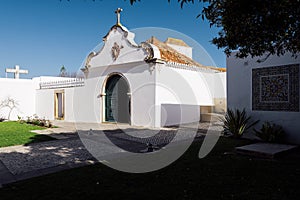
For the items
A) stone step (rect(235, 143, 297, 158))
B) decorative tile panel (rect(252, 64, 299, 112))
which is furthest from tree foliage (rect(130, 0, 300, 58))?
decorative tile panel (rect(252, 64, 299, 112))

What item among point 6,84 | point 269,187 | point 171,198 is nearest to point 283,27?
point 269,187

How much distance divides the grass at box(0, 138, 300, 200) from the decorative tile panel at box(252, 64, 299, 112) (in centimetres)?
278

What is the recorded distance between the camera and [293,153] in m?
6.12

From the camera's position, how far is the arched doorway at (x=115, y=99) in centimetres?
1459

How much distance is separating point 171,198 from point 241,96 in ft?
20.5

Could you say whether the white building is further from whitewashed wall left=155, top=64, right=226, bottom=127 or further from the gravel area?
the gravel area

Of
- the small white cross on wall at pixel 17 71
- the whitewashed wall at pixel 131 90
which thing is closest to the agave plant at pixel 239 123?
the whitewashed wall at pixel 131 90

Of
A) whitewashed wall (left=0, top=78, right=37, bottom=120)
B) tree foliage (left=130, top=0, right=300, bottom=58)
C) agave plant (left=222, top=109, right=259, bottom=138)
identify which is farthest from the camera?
whitewashed wall (left=0, top=78, right=37, bottom=120)

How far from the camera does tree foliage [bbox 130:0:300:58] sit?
3924 millimetres

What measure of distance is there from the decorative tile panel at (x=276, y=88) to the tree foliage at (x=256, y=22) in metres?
2.78

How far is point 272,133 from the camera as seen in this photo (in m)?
7.25

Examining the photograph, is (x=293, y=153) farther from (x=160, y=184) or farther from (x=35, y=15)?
(x=35, y=15)

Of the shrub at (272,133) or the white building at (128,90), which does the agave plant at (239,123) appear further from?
the white building at (128,90)

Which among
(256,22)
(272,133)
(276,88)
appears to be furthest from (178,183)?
(276,88)
